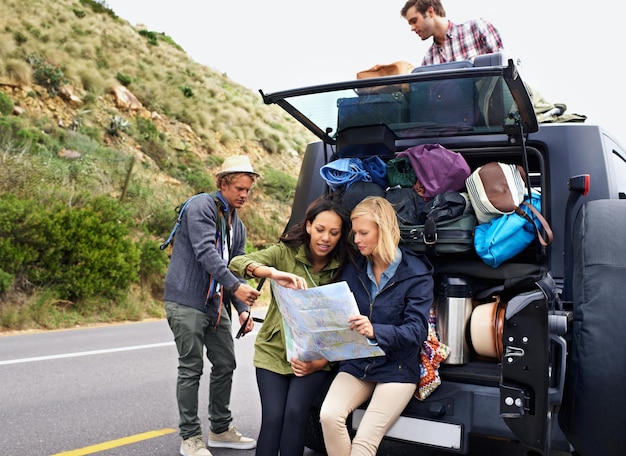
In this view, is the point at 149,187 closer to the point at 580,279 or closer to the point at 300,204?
the point at 300,204

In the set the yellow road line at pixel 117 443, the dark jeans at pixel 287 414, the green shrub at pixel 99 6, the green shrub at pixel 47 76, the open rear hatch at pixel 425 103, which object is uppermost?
the green shrub at pixel 99 6

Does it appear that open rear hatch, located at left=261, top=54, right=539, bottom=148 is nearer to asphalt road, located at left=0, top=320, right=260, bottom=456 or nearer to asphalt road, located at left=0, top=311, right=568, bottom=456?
asphalt road, located at left=0, top=311, right=568, bottom=456

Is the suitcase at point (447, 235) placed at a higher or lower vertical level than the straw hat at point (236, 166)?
lower

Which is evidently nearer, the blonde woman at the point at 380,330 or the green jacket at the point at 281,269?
the blonde woman at the point at 380,330

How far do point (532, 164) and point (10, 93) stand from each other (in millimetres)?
20487

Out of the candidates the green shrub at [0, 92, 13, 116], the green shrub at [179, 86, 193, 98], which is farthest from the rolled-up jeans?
the green shrub at [179, 86, 193, 98]

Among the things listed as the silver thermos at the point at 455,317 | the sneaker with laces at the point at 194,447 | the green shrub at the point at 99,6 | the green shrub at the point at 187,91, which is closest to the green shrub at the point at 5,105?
the green shrub at the point at 187,91

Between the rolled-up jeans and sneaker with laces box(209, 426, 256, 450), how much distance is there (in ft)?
0.93

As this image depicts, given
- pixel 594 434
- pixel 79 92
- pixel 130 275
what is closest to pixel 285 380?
pixel 594 434

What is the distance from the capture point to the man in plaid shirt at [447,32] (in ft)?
16.2

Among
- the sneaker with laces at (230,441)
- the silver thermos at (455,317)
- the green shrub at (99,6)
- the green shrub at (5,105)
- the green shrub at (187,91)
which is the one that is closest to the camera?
the silver thermos at (455,317)

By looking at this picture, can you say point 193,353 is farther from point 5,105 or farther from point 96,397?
point 5,105

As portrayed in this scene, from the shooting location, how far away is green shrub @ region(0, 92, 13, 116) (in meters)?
19.3

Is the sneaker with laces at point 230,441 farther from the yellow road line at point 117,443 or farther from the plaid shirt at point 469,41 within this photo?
the plaid shirt at point 469,41
